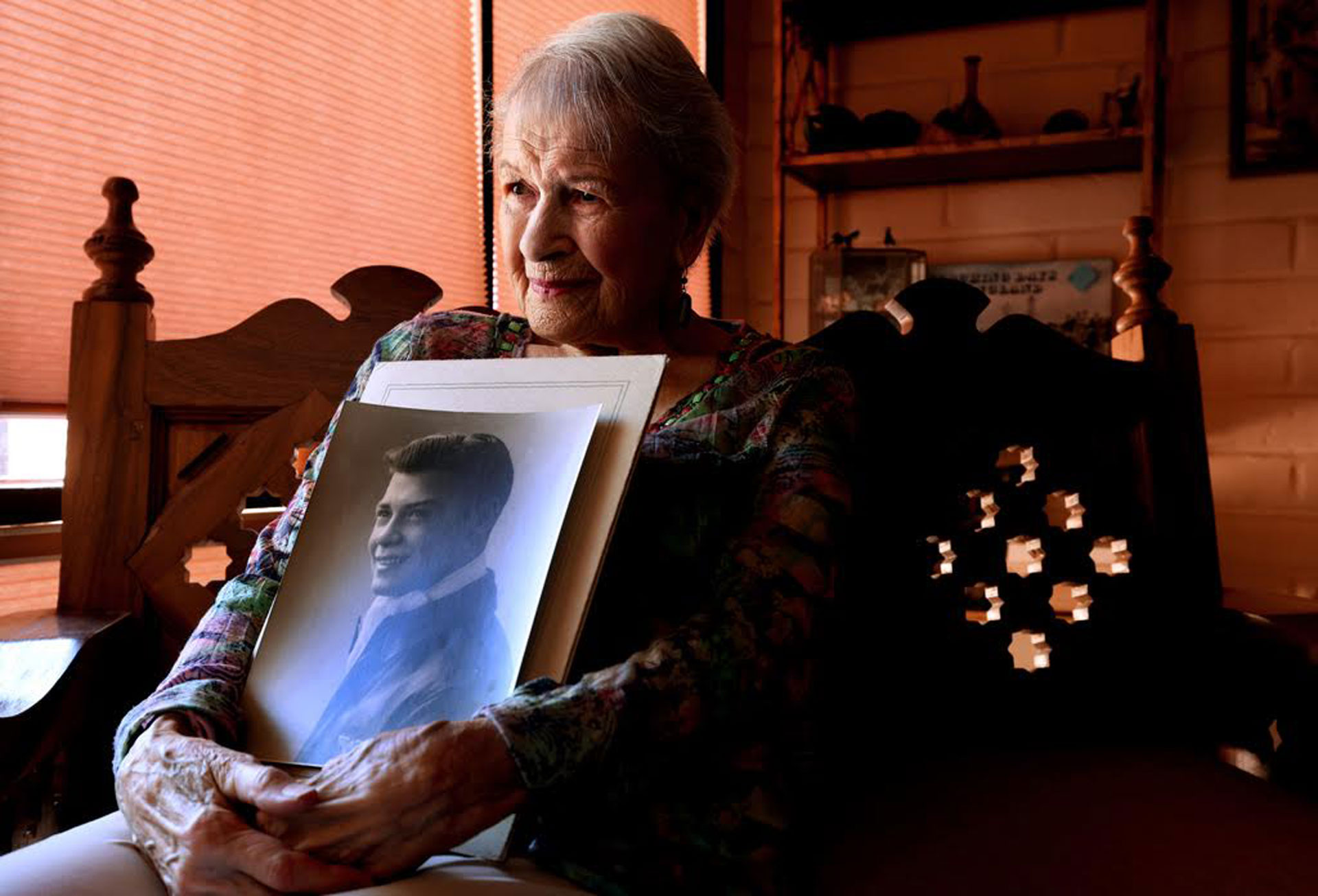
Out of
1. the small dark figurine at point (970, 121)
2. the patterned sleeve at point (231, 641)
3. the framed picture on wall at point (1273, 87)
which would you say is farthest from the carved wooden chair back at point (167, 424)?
the framed picture on wall at point (1273, 87)

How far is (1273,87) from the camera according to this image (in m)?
2.41

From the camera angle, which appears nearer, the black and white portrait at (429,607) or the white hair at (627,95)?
the black and white portrait at (429,607)

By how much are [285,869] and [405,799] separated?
3.6 inches

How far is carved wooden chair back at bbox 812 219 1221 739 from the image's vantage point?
1268 millimetres

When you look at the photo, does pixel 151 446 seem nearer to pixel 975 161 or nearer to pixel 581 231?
pixel 581 231

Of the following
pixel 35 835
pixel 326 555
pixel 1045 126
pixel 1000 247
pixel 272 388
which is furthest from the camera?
pixel 1000 247

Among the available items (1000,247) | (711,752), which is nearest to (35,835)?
(711,752)

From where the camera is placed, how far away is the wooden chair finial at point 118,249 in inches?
50.6

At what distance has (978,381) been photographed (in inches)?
50.8

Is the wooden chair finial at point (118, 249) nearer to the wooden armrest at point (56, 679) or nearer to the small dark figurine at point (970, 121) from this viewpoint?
the wooden armrest at point (56, 679)

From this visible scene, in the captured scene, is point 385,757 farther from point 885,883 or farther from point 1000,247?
point 1000,247

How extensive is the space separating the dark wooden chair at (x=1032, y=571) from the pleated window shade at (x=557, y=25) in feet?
3.17

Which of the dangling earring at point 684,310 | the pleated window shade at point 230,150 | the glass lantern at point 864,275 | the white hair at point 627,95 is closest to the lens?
the white hair at point 627,95

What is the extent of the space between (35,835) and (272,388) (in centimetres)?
60
